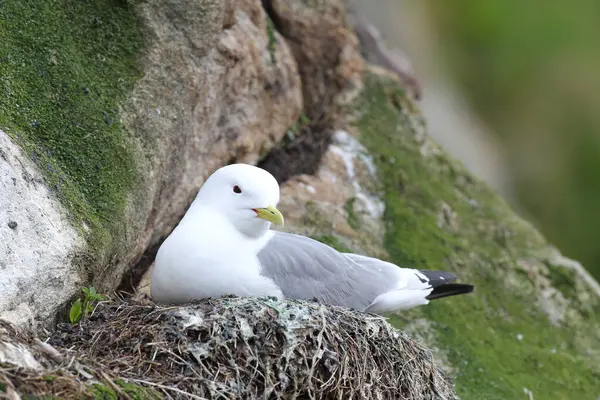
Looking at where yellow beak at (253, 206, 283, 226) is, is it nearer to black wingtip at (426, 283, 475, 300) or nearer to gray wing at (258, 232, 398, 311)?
gray wing at (258, 232, 398, 311)

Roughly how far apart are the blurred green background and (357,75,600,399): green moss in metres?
7.05

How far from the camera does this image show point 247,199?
588 cm

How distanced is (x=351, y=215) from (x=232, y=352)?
3413mm

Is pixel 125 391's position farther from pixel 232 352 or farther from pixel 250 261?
pixel 250 261

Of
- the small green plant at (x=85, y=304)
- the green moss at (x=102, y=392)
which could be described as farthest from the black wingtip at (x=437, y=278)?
the green moss at (x=102, y=392)

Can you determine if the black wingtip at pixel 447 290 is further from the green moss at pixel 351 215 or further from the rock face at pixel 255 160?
the green moss at pixel 351 215

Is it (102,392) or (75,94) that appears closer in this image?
(102,392)

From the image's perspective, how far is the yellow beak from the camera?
5750 mm

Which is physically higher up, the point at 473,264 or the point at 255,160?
the point at 473,264

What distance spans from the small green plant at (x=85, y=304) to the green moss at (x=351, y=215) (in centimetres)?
305

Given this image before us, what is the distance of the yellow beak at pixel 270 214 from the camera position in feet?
18.9

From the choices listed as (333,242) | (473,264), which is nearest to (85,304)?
(333,242)

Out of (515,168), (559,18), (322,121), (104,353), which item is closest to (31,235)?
(104,353)

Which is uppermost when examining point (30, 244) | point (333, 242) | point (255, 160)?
point (30, 244)
